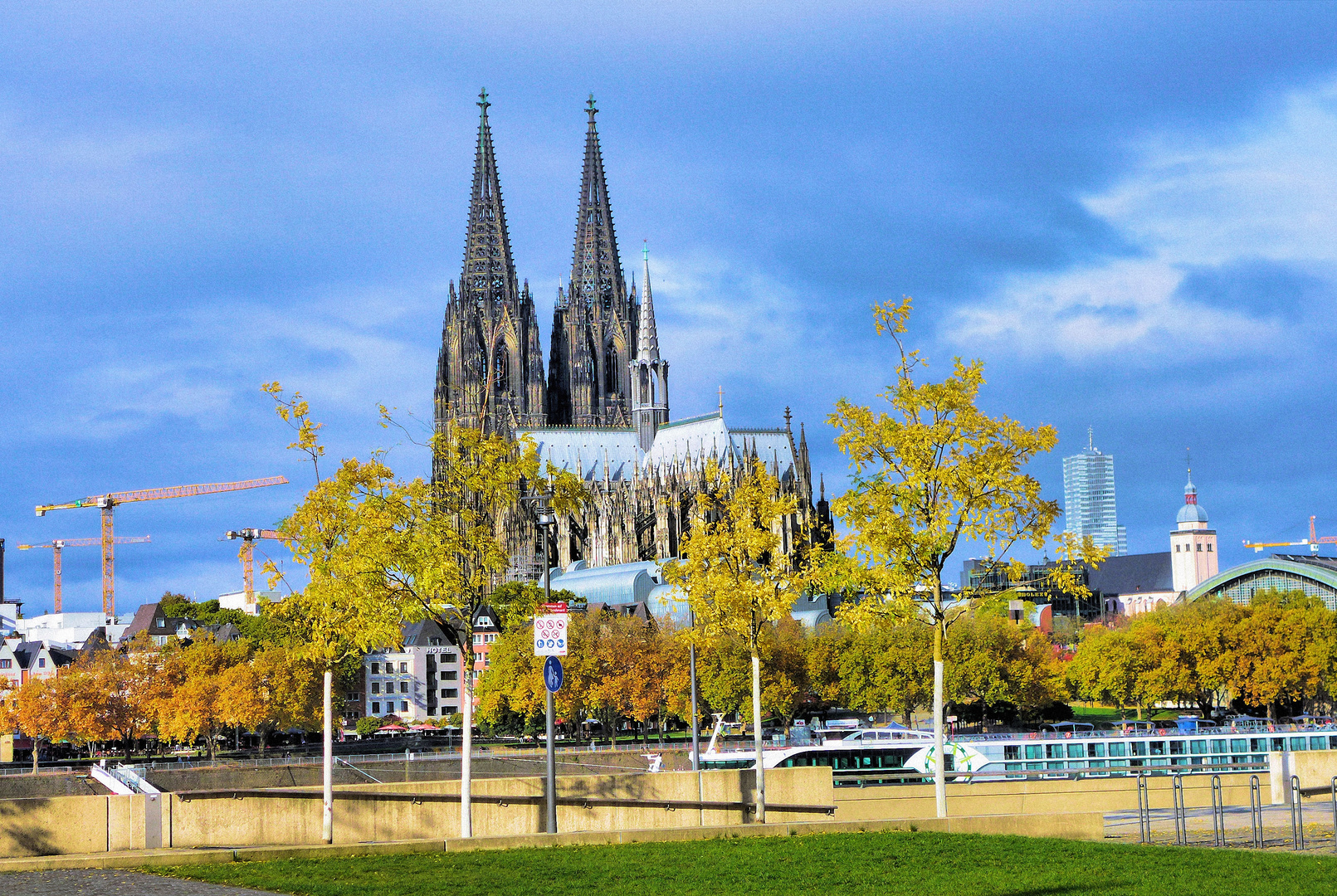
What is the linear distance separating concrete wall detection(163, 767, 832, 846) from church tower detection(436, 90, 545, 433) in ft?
479

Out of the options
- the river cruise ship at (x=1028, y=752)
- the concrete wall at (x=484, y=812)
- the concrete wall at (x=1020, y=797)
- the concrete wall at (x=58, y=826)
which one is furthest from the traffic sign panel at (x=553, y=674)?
the river cruise ship at (x=1028, y=752)

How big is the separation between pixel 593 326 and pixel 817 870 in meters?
171

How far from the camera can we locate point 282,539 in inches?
1364

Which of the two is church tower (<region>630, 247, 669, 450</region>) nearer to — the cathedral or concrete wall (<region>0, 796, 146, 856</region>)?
the cathedral

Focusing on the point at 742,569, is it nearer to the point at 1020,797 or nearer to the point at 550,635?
the point at 550,635

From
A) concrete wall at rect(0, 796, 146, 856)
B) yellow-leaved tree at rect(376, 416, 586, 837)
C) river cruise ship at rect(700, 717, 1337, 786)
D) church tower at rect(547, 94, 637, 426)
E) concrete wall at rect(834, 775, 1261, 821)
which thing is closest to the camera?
concrete wall at rect(0, 796, 146, 856)

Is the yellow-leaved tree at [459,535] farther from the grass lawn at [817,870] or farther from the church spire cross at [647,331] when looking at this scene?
the church spire cross at [647,331]

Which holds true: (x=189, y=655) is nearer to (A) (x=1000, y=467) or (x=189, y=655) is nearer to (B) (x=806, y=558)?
(B) (x=806, y=558)

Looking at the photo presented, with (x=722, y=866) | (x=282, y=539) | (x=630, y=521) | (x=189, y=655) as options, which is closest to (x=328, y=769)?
(x=282, y=539)

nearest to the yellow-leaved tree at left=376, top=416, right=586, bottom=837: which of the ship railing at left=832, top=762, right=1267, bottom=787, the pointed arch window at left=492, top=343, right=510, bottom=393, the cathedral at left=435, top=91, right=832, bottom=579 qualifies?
the ship railing at left=832, top=762, right=1267, bottom=787

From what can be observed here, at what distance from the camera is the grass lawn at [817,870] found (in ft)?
65.6

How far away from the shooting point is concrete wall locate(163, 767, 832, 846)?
99.8 ft

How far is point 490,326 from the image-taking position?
18625 cm

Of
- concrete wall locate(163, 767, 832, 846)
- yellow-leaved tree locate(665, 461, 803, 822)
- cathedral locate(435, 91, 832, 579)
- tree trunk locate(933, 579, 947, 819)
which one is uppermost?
cathedral locate(435, 91, 832, 579)
